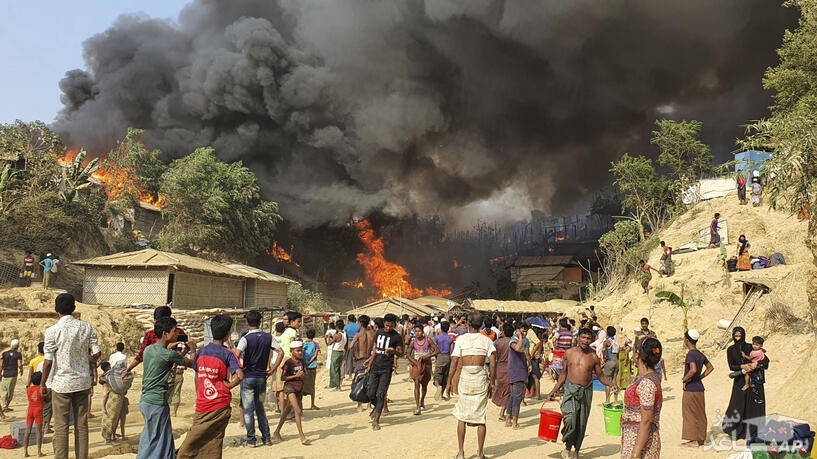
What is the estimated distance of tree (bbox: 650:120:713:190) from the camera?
32281 millimetres

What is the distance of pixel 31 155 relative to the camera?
2659 centimetres

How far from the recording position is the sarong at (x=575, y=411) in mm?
6324

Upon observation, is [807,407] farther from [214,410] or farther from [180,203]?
[180,203]

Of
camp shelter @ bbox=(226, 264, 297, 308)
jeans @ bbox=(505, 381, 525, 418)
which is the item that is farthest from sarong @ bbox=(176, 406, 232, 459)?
camp shelter @ bbox=(226, 264, 297, 308)

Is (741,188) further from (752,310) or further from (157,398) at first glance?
(157,398)

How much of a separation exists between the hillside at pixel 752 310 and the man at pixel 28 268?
2518cm

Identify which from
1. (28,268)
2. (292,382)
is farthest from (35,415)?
(28,268)

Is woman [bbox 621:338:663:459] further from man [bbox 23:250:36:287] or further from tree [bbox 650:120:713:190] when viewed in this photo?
tree [bbox 650:120:713:190]

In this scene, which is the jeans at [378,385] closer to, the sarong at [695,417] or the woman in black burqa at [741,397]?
the sarong at [695,417]

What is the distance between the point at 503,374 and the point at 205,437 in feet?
17.3

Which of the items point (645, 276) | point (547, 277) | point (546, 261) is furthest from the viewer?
point (546, 261)

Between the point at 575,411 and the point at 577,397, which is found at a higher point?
Answer: the point at 577,397

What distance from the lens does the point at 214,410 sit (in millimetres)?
5316

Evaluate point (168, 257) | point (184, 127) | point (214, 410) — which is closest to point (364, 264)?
point (184, 127)
